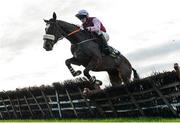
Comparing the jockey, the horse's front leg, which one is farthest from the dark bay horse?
the jockey

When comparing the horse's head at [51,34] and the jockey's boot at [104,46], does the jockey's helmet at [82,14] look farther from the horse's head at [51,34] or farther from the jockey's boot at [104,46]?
the jockey's boot at [104,46]

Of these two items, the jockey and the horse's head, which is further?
the jockey

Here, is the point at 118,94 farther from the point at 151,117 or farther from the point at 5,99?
the point at 5,99

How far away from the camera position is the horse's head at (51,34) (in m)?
18.4

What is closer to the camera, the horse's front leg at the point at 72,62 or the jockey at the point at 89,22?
the horse's front leg at the point at 72,62

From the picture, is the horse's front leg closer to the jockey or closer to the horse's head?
the horse's head

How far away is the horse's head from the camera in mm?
18422

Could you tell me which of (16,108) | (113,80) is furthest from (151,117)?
(16,108)

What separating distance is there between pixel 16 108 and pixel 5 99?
1105 millimetres

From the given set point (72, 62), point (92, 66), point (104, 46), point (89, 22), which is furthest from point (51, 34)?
point (104, 46)

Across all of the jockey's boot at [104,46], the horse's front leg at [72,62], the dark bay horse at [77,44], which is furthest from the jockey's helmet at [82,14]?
the horse's front leg at [72,62]

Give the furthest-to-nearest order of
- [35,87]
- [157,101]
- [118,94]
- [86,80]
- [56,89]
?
1. [35,87]
2. [56,89]
3. [86,80]
4. [118,94]
5. [157,101]

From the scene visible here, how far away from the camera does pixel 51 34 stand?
18594 millimetres

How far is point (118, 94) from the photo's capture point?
17.5 metres
